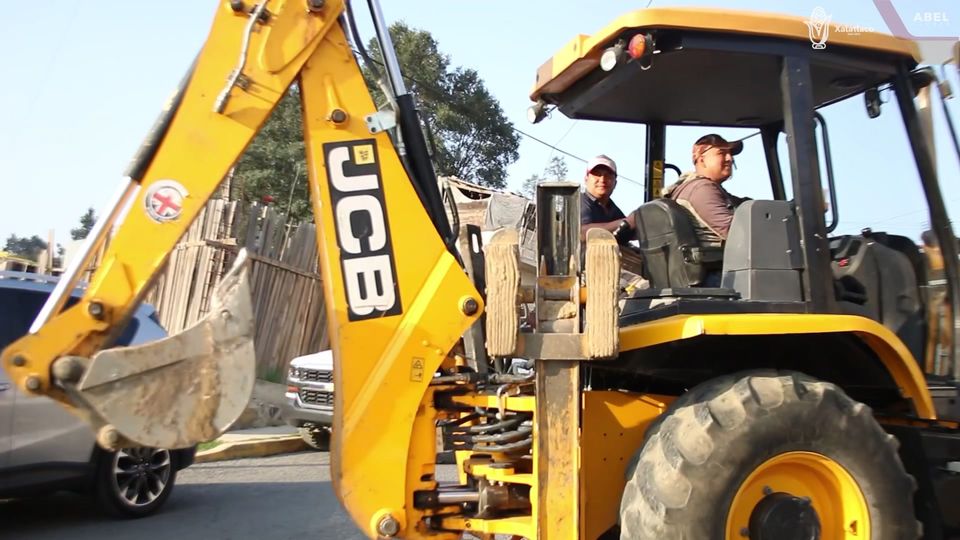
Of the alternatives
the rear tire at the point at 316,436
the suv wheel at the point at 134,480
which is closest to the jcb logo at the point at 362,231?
the suv wheel at the point at 134,480

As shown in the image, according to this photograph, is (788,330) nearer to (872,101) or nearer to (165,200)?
(872,101)

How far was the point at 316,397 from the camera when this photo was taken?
948cm

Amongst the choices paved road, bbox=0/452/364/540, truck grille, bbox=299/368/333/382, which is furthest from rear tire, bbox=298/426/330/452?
paved road, bbox=0/452/364/540

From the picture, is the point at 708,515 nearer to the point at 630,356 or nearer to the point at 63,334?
the point at 630,356

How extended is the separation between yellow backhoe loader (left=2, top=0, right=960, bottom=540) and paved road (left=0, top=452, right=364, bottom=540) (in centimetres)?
293

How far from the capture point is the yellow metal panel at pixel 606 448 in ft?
11.7

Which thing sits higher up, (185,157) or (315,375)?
(185,157)

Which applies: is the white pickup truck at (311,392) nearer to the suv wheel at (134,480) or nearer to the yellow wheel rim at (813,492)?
the suv wheel at (134,480)

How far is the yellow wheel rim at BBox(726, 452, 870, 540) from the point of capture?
3377 mm

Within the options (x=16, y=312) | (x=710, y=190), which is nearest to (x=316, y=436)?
(x=16, y=312)

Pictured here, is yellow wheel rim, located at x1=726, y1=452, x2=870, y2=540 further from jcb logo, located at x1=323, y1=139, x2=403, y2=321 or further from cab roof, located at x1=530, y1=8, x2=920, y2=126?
cab roof, located at x1=530, y1=8, x2=920, y2=126

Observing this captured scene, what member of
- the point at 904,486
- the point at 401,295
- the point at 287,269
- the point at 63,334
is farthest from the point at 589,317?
the point at 287,269

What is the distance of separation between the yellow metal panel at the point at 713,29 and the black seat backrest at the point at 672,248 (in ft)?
2.68

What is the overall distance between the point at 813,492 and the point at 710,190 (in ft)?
5.05
